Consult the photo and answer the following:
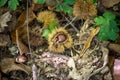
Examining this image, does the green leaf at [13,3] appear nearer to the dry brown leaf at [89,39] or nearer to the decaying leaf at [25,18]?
the decaying leaf at [25,18]

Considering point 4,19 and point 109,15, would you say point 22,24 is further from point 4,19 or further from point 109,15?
point 109,15

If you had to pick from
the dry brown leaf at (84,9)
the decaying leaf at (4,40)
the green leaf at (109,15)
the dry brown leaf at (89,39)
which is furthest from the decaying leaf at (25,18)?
the green leaf at (109,15)

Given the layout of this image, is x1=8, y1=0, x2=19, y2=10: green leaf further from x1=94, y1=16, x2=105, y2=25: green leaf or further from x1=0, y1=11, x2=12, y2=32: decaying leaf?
x1=94, y1=16, x2=105, y2=25: green leaf

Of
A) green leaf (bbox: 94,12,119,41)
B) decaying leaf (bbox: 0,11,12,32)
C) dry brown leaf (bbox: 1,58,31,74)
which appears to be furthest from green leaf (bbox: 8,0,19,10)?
green leaf (bbox: 94,12,119,41)

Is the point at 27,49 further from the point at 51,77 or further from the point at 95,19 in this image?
the point at 95,19

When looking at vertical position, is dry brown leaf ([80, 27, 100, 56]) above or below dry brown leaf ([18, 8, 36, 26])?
below

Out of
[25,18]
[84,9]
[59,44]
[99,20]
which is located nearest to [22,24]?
[25,18]
